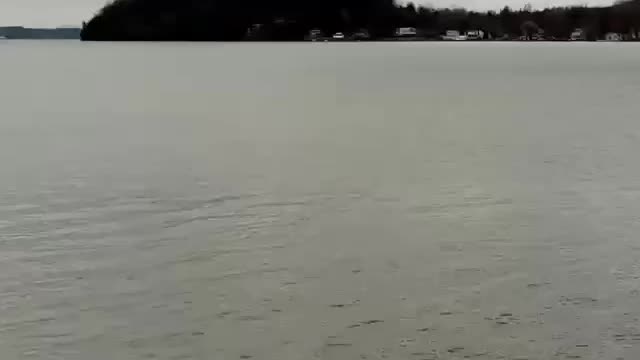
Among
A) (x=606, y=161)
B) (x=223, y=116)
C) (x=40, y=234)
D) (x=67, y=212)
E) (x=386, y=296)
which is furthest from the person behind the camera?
(x=223, y=116)

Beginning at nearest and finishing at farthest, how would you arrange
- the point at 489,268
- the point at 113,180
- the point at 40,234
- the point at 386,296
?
the point at 386,296, the point at 489,268, the point at 40,234, the point at 113,180

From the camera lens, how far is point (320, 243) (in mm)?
17422

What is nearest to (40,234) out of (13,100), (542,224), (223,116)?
(542,224)

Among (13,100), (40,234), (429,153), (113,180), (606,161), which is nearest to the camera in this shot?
(40,234)

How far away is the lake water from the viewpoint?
12.5 m

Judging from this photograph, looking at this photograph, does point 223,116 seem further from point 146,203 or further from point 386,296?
point 386,296

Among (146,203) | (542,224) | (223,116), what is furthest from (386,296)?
(223,116)

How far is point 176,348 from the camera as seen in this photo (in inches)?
476

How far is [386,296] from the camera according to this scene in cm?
1413

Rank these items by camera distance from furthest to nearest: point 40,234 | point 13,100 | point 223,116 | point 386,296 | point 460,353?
point 13,100 < point 223,116 < point 40,234 < point 386,296 < point 460,353

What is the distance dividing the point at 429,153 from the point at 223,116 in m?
16.8

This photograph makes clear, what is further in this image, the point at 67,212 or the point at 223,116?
the point at 223,116

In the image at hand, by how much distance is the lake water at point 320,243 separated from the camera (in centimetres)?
1255

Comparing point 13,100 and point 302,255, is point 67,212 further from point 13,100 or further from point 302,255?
point 13,100
